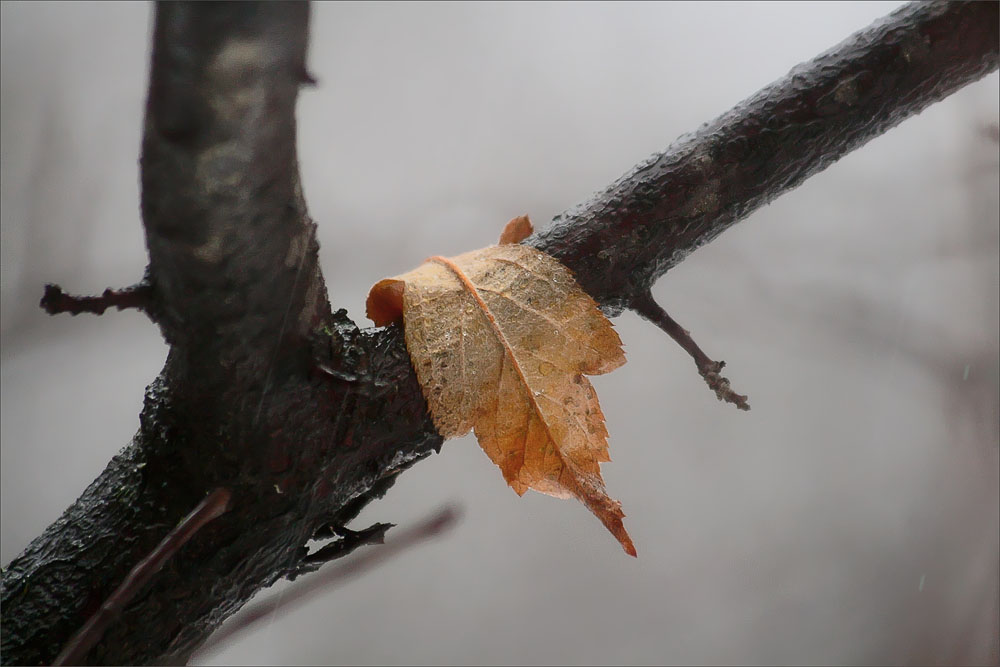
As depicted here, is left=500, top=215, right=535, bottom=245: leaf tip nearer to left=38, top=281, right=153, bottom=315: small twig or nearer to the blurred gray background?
left=38, top=281, right=153, bottom=315: small twig

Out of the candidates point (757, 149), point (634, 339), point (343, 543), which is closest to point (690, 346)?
point (757, 149)

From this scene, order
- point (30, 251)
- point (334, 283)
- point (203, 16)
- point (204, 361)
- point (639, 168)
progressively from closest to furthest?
1. point (203, 16)
2. point (204, 361)
3. point (639, 168)
4. point (30, 251)
5. point (334, 283)

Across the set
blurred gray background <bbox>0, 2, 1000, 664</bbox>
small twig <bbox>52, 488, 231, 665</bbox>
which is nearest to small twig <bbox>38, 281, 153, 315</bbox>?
small twig <bbox>52, 488, 231, 665</bbox>

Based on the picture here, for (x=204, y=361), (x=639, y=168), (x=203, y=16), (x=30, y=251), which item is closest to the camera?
(x=203, y=16)

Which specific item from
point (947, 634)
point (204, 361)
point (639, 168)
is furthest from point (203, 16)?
point (947, 634)

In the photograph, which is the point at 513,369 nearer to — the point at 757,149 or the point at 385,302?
the point at 385,302

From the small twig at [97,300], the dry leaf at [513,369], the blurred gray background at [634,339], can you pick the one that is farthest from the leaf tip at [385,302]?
the blurred gray background at [634,339]

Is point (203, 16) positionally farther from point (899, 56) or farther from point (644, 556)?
point (644, 556)
